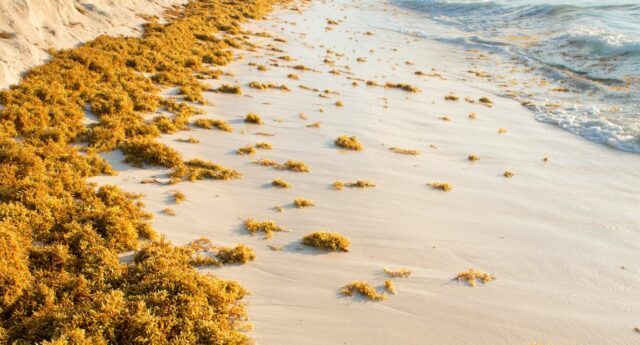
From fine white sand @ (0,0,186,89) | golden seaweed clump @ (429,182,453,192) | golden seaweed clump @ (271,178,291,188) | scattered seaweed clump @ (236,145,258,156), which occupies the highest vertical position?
fine white sand @ (0,0,186,89)

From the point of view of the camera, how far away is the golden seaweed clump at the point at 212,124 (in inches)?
364

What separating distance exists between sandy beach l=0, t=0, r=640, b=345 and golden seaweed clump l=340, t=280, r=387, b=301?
76 mm

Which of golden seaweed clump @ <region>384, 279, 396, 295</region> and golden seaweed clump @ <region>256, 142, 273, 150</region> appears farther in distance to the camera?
golden seaweed clump @ <region>256, 142, 273, 150</region>

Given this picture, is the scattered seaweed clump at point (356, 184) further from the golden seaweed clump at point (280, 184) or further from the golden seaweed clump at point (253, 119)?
the golden seaweed clump at point (253, 119)

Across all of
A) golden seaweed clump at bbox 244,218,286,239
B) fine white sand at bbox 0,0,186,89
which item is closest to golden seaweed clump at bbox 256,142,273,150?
golden seaweed clump at bbox 244,218,286,239

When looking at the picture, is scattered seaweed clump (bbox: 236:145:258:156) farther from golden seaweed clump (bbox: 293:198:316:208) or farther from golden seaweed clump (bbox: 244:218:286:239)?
golden seaweed clump (bbox: 244:218:286:239)

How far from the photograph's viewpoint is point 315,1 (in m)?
39.0

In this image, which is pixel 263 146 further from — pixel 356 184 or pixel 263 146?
pixel 356 184

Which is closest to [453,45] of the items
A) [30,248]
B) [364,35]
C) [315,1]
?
[364,35]

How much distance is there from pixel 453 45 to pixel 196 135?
63.5 feet

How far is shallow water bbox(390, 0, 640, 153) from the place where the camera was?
1284 centimetres

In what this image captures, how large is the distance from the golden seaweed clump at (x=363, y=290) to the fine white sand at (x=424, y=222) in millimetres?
99

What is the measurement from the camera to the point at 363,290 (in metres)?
4.98

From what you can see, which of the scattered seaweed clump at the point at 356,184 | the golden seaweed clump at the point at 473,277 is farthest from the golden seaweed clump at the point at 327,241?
the scattered seaweed clump at the point at 356,184
